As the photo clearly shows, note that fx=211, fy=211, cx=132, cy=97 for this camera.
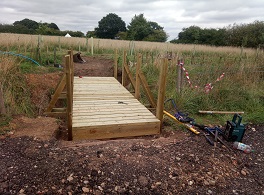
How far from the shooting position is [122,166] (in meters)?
Answer: 2.68

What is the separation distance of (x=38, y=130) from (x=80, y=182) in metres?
1.56

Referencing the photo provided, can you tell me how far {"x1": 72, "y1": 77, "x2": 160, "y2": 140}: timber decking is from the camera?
12.5ft

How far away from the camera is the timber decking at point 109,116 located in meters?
3.80

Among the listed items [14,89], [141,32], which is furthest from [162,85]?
[141,32]

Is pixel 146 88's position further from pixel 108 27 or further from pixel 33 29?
pixel 108 27

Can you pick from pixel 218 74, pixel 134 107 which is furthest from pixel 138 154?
pixel 218 74

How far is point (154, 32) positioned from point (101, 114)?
49616 mm

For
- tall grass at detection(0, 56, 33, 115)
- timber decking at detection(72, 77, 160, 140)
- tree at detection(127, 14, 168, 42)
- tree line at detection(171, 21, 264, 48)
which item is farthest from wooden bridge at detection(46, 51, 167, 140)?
tree at detection(127, 14, 168, 42)

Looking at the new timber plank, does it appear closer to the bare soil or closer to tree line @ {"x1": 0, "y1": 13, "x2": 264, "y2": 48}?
the bare soil

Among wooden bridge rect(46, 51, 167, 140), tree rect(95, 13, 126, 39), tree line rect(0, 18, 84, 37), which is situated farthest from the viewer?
tree rect(95, 13, 126, 39)

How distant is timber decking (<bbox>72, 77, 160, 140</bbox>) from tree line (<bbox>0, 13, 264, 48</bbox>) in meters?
11.4

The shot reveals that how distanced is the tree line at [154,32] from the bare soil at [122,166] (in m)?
12.2

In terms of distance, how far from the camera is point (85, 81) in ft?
23.6

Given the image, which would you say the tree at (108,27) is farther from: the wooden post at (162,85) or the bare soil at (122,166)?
the bare soil at (122,166)
